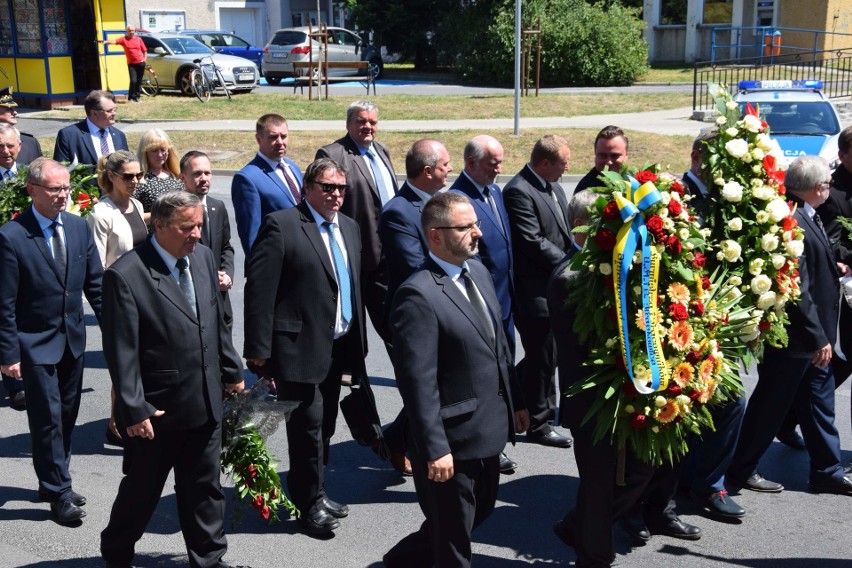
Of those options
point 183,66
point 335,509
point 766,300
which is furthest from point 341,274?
point 183,66

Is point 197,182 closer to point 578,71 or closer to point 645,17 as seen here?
point 578,71

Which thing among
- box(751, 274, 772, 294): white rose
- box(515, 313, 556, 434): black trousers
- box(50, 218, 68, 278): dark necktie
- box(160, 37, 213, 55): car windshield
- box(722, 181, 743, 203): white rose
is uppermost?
box(160, 37, 213, 55): car windshield

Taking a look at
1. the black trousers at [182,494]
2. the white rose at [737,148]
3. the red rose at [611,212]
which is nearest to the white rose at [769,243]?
the white rose at [737,148]

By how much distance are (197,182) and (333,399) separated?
1.91 m

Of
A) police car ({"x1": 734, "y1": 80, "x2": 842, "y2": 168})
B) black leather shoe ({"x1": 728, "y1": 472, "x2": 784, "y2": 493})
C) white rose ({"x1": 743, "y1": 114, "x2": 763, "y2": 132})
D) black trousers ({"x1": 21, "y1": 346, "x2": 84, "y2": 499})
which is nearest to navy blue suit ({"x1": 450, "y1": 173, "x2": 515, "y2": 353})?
black leather shoe ({"x1": 728, "y1": 472, "x2": 784, "y2": 493})

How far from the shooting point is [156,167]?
7227 mm

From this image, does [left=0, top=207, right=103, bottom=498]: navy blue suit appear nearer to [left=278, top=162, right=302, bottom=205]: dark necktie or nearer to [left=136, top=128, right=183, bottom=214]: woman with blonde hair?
[left=136, top=128, right=183, bottom=214]: woman with blonde hair

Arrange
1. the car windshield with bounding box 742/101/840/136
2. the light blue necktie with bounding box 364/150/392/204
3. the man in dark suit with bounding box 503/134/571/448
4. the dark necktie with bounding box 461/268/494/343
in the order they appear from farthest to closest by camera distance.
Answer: the car windshield with bounding box 742/101/840/136, the light blue necktie with bounding box 364/150/392/204, the man in dark suit with bounding box 503/134/571/448, the dark necktie with bounding box 461/268/494/343

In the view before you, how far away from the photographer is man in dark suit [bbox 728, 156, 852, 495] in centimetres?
576

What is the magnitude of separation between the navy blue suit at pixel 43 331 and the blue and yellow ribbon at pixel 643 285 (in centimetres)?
316

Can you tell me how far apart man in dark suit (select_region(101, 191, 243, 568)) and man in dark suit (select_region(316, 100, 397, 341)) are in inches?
90.7

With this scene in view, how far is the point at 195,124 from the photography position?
23.3 meters

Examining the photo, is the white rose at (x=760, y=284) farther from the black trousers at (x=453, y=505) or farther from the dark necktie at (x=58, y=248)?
the dark necktie at (x=58, y=248)

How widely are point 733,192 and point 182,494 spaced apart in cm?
316
